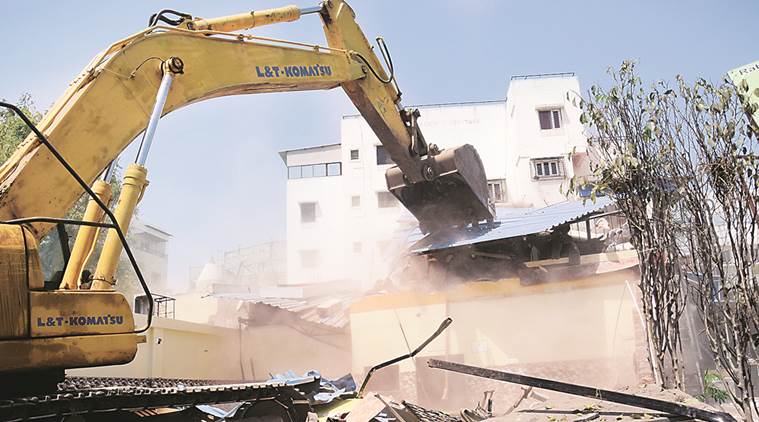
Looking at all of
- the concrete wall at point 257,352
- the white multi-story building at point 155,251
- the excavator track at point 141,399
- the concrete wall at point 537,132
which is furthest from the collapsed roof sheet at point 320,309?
the white multi-story building at point 155,251

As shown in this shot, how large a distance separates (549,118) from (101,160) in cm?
3004

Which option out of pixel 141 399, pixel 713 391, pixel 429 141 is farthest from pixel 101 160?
pixel 429 141

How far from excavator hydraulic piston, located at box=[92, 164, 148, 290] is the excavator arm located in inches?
14.0

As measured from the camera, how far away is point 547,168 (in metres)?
31.6

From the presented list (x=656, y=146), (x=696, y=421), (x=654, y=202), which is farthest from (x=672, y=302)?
(x=696, y=421)

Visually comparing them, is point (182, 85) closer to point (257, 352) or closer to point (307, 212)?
point (257, 352)

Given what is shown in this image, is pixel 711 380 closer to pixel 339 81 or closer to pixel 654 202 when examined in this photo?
pixel 654 202

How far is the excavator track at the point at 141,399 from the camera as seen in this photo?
3.37 m

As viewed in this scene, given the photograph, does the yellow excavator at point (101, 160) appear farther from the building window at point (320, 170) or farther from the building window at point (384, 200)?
the building window at point (320, 170)

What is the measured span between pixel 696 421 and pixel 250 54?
4900 millimetres

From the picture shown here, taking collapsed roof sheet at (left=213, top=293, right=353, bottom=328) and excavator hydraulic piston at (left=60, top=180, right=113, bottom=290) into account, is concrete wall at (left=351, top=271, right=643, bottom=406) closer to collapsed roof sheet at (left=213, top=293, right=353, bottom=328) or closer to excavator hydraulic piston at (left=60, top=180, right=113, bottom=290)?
collapsed roof sheet at (left=213, top=293, right=353, bottom=328)

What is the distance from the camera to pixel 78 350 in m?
3.45

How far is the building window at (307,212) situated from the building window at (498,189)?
10122mm

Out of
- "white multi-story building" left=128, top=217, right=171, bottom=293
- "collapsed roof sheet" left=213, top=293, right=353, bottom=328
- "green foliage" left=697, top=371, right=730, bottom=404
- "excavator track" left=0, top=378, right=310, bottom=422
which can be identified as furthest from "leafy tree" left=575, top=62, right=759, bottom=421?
"white multi-story building" left=128, top=217, right=171, bottom=293
